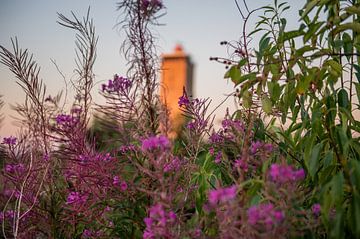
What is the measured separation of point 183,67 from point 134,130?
17.1 meters

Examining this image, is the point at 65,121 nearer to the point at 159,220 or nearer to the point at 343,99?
the point at 159,220

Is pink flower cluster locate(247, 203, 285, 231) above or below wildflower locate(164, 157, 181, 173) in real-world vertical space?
below

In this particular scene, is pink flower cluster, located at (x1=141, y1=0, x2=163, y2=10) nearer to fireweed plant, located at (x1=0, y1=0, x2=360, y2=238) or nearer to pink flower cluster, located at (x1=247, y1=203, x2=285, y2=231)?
fireweed plant, located at (x1=0, y1=0, x2=360, y2=238)

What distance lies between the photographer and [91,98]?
1.85 meters

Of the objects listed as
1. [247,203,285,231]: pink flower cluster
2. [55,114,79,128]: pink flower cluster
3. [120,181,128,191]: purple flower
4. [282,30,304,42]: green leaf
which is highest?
[282,30,304,42]: green leaf

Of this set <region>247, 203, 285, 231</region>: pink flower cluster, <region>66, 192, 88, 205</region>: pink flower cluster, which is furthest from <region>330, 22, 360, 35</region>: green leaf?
<region>66, 192, 88, 205</region>: pink flower cluster

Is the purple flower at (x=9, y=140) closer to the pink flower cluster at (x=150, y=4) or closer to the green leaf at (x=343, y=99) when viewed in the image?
the pink flower cluster at (x=150, y=4)

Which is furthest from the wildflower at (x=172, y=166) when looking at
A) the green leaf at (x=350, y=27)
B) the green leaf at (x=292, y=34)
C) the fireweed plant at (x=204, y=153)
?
the green leaf at (x=350, y=27)

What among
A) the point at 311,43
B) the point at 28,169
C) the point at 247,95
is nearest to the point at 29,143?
the point at 28,169

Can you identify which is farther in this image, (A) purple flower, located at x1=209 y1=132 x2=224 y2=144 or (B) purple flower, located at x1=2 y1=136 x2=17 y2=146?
(B) purple flower, located at x1=2 y1=136 x2=17 y2=146

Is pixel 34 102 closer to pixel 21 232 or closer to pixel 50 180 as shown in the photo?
pixel 50 180

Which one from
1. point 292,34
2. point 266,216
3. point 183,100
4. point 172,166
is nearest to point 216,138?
point 183,100

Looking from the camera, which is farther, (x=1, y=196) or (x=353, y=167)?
(x=1, y=196)

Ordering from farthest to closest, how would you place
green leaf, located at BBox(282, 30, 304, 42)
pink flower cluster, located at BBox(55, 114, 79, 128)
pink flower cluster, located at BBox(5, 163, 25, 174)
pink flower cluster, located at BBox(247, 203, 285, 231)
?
pink flower cluster, located at BBox(5, 163, 25, 174), pink flower cluster, located at BBox(55, 114, 79, 128), green leaf, located at BBox(282, 30, 304, 42), pink flower cluster, located at BBox(247, 203, 285, 231)
